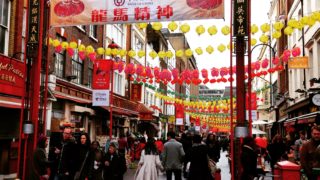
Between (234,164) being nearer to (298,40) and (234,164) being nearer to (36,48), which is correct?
(36,48)

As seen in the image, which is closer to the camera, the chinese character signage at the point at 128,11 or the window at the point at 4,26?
the chinese character signage at the point at 128,11

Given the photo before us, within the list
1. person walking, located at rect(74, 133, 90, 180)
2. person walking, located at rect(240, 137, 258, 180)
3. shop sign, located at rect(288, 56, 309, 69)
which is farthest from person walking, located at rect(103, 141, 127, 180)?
shop sign, located at rect(288, 56, 309, 69)

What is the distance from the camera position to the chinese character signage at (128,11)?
12305 mm

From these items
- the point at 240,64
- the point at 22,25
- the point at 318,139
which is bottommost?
the point at 318,139

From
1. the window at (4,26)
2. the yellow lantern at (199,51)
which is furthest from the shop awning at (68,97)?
the yellow lantern at (199,51)

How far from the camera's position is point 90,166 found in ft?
32.2

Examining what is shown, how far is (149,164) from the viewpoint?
10789 millimetres

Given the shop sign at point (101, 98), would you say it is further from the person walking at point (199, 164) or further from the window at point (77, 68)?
the person walking at point (199, 164)

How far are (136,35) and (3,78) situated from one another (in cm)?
2619

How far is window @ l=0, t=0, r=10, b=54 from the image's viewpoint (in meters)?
17.1

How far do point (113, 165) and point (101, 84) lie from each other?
921cm

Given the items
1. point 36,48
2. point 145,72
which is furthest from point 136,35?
Result: point 36,48

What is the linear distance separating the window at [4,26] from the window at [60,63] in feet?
15.5

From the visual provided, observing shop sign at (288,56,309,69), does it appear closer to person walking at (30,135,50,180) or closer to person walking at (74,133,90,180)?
person walking at (74,133,90,180)
